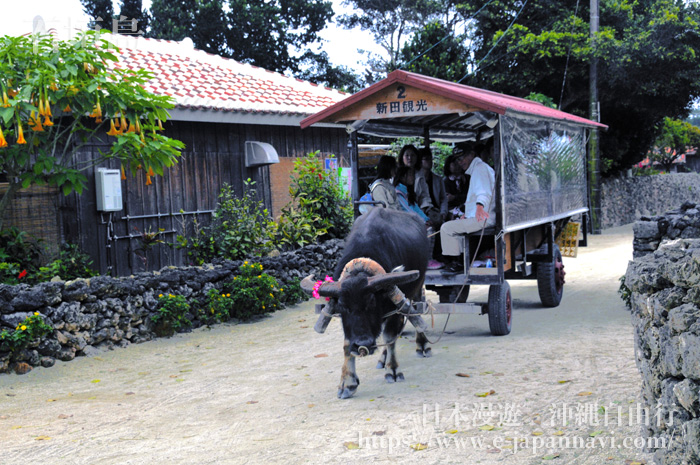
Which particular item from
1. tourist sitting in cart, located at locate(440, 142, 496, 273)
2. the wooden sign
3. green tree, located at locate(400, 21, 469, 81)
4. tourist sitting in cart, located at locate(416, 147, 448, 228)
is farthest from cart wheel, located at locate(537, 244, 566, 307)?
green tree, located at locate(400, 21, 469, 81)

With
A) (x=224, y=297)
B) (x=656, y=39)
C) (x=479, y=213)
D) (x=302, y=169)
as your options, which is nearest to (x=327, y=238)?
(x=302, y=169)

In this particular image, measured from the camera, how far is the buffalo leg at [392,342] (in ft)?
20.1

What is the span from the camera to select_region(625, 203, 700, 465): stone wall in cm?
303

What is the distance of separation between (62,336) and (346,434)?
12.9ft

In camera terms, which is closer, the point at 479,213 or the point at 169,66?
the point at 479,213

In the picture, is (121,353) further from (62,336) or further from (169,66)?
(169,66)

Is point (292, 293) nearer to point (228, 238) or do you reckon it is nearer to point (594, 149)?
point (228, 238)

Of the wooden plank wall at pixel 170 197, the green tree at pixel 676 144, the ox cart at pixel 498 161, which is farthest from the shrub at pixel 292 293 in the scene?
the green tree at pixel 676 144

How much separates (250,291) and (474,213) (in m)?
3.28

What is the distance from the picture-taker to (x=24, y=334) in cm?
685

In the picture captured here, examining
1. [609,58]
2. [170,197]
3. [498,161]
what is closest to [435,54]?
[609,58]

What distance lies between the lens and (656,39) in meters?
18.8

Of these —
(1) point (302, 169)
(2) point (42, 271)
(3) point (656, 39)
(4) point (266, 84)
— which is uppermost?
(3) point (656, 39)

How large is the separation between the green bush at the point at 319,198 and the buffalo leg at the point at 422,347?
4.65m
